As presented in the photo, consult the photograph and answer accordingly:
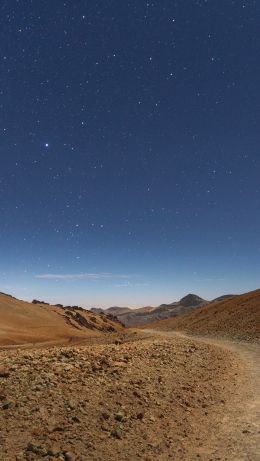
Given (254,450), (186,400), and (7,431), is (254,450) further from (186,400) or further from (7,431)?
(7,431)

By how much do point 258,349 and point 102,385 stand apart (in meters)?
21.7

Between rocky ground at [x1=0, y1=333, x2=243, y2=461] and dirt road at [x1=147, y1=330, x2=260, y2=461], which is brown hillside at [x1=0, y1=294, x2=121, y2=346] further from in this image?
dirt road at [x1=147, y1=330, x2=260, y2=461]

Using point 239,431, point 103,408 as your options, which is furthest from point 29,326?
point 239,431

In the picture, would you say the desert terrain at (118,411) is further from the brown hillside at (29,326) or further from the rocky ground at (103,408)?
the brown hillside at (29,326)

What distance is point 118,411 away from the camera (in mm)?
10914

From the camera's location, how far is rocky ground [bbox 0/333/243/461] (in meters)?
8.76

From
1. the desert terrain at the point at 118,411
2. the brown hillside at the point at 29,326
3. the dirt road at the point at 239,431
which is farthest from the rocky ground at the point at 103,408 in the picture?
the brown hillside at the point at 29,326

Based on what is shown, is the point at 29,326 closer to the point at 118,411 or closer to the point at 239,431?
the point at 118,411

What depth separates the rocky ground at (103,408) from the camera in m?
8.76

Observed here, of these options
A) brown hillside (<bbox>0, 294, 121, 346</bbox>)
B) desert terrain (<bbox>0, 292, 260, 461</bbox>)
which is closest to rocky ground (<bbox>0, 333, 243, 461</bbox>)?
desert terrain (<bbox>0, 292, 260, 461</bbox>)

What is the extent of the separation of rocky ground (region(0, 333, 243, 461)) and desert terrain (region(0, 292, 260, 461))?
0.02 metres

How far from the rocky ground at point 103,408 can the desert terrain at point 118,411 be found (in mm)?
23

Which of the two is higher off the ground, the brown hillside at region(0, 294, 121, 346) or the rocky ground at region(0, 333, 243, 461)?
the brown hillside at region(0, 294, 121, 346)

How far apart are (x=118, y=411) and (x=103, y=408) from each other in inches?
15.7
